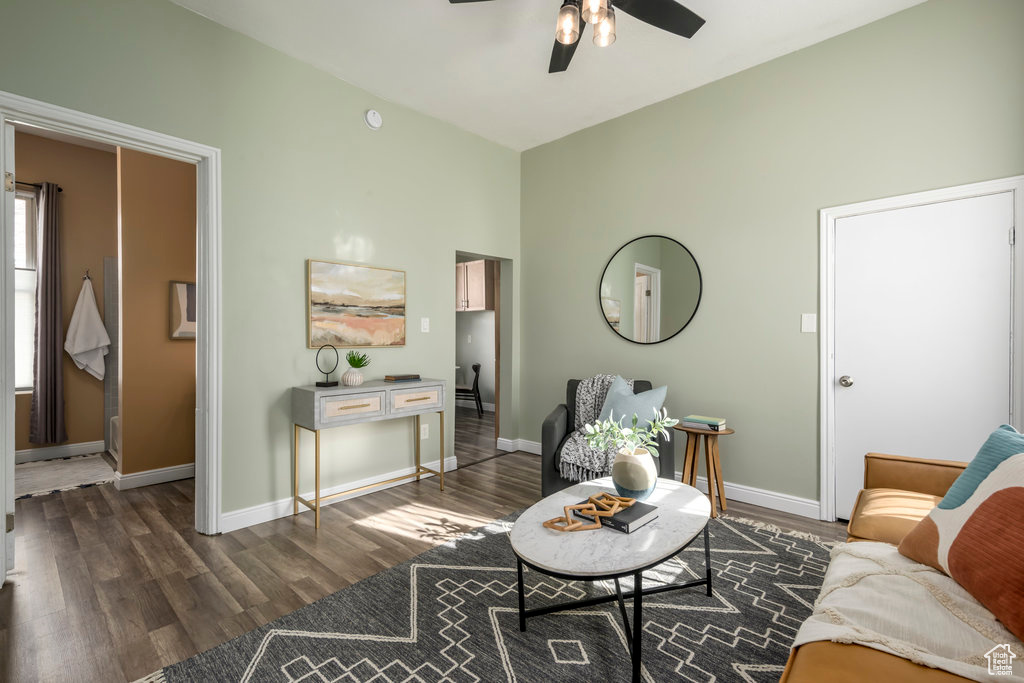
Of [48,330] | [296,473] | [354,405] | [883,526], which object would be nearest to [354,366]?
[354,405]

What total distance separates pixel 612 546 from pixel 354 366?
7.53 ft

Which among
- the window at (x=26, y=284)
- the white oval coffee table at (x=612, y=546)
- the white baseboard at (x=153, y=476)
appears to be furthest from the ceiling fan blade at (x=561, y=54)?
the window at (x=26, y=284)

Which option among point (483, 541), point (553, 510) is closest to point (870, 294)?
point (553, 510)

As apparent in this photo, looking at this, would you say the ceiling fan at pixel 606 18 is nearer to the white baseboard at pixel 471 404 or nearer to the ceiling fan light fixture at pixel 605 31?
the ceiling fan light fixture at pixel 605 31

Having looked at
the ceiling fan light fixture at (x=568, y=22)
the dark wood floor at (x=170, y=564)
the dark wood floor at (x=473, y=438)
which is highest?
the ceiling fan light fixture at (x=568, y=22)

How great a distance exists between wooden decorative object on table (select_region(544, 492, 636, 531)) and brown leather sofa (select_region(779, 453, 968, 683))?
738mm

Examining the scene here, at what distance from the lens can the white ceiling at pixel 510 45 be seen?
262cm

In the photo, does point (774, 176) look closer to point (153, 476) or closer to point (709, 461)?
point (709, 461)

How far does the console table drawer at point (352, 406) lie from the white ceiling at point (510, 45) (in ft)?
7.32

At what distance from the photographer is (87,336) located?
14.7ft

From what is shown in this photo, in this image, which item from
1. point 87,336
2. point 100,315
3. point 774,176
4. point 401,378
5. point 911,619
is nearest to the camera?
point 911,619

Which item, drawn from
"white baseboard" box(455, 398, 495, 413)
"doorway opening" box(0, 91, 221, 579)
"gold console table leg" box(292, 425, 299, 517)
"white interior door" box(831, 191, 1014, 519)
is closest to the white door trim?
"doorway opening" box(0, 91, 221, 579)

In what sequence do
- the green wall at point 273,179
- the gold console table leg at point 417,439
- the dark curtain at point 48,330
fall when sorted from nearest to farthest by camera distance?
the green wall at point 273,179
the gold console table leg at point 417,439
the dark curtain at point 48,330

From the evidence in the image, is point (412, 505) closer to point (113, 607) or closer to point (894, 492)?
point (113, 607)
